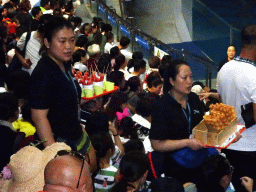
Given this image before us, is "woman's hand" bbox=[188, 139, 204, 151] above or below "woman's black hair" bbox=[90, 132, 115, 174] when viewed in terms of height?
above

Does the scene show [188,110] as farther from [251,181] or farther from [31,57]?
[31,57]

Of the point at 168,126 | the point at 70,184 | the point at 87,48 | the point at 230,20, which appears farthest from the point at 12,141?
the point at 230,20

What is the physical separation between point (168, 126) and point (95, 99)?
2449 mm

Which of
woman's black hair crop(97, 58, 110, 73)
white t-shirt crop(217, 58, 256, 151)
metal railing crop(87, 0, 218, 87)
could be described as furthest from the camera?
metal railing crop(87, 0, 218, 87)

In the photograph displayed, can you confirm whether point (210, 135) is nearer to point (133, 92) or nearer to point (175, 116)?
point (175, 116)

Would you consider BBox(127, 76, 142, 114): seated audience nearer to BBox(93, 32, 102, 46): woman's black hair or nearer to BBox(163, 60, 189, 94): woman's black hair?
BBox(163, 60, 189, 94): woman's black hair

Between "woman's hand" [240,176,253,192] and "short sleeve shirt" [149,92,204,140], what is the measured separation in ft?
2.57

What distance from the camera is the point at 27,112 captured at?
179 inches

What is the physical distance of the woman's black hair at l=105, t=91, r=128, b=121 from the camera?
602 centimetres

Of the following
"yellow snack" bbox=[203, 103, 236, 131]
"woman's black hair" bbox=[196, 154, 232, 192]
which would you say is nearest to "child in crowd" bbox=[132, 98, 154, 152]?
"yellow snack" bbox=[203, 103, 236, 131]

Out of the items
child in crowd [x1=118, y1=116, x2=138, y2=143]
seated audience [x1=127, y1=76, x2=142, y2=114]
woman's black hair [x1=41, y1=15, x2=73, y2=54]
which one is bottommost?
child in crowd [x1=118, y1=116, x2=138, y2=143]

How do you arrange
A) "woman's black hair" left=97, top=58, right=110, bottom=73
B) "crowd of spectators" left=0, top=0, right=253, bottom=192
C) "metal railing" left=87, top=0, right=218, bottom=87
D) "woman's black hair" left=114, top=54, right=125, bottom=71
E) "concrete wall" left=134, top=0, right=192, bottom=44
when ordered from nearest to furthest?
"crowd of spectators" left=0, top=0, right=253, bottom=192, "woman's black hair" left=97, top=58, right=110, bottom=73, "woman's black hair" left=114, top=54, right=125, bottom=71, "metal railing" left=87, top=0, right=218, bottom=87, "concrete wall" left=134, top=0, right=192, bottom=44

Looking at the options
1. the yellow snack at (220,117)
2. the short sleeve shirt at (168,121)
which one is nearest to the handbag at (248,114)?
the yellow snack at (220,117)

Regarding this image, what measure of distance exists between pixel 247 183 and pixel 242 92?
0.82 m
